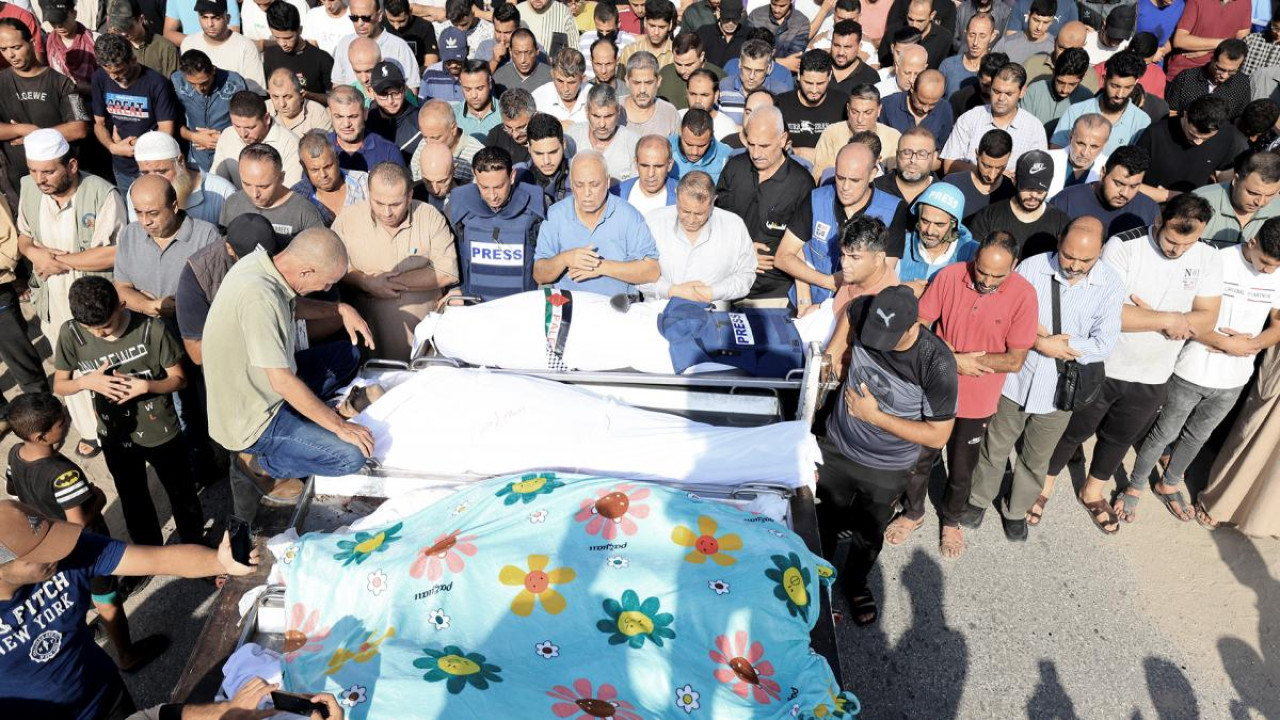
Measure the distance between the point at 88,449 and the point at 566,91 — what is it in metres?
4.64

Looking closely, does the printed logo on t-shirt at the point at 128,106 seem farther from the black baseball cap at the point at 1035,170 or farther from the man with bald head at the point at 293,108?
the black baseball cap at the point at 1035,170

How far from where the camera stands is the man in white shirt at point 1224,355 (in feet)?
18.4

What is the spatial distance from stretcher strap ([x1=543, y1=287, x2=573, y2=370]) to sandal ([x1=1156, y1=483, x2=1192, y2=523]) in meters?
4.43

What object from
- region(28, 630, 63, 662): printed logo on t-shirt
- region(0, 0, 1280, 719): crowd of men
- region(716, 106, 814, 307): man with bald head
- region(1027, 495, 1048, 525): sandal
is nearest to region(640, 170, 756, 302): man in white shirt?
region(0, 0, 1280, 719): crowd of men

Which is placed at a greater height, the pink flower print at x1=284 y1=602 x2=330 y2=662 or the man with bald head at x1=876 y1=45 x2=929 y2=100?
the man with bald head at x1=876 y1=45 x2=929 y2=100

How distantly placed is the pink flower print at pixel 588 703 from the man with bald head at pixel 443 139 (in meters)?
4.35

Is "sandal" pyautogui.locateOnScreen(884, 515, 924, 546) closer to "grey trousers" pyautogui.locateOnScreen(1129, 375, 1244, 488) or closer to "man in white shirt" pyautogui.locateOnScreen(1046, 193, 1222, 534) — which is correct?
"man in white shirt" pyautogui.locateOnScreen(1046, 193, 1222, 534)

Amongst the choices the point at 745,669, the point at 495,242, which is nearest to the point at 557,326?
the point at 495,242

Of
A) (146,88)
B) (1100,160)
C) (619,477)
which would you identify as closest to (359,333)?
(619,477)

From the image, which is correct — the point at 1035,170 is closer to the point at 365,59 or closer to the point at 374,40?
the point at 365,59

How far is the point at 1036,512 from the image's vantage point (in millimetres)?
6270

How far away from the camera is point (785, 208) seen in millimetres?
6613

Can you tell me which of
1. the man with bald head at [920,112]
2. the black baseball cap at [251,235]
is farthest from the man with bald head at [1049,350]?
the black baseball cap at [251,235]

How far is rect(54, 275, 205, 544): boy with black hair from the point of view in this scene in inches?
188
